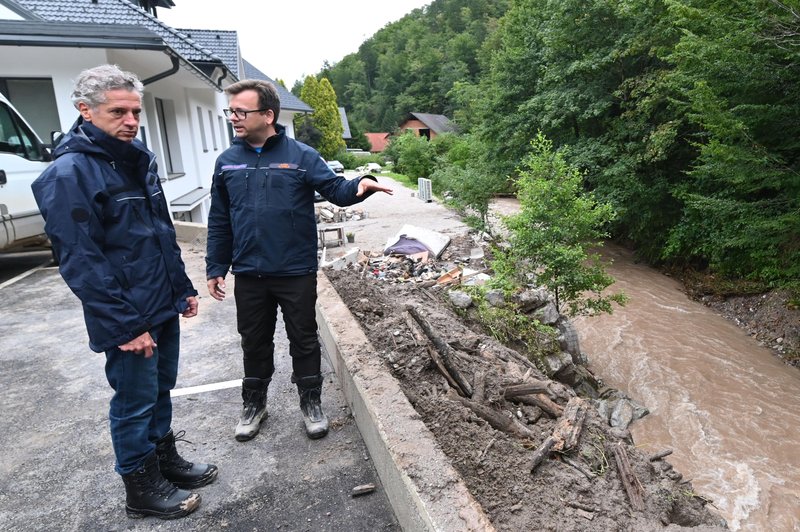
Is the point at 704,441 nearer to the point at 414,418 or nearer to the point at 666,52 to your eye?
the point at 414,418

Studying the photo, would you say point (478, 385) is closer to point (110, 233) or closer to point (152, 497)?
point (152, 497)

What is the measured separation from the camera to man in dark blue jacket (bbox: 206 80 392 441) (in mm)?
2818

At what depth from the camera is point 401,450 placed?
2.35 m

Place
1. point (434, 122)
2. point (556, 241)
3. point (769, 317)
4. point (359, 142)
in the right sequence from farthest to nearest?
point (359, 142) < point (434, 122) < point (769, 317) < point (556, 241)

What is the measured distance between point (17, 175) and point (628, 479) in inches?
298

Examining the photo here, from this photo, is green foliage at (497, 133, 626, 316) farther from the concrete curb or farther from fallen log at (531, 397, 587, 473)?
the concrete curb

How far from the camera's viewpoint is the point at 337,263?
25.8ft

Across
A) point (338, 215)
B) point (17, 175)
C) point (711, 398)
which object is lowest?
point (711, 398)

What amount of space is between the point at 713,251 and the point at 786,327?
226 cm

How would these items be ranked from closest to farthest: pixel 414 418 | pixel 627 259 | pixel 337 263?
pixel 414 418 < pixel 337 263 < pixel 627 259

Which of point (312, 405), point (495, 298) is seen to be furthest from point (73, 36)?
point (312, 405)

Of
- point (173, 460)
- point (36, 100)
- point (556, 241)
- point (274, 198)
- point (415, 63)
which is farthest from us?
point (415, 63)

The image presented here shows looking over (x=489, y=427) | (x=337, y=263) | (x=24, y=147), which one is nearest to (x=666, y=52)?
(x=337, y=263)

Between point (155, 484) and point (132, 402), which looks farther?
point (155, 484)
